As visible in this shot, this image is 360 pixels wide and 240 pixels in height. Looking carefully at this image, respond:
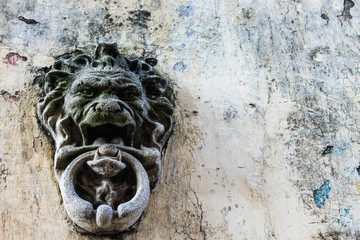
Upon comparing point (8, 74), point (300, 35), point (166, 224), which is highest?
Result: point (300, 35)

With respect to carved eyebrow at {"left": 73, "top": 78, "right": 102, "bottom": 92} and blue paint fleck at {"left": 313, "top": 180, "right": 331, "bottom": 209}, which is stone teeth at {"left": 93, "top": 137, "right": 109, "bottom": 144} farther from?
blue paint fleck at {"left": 313, "top": 180, "right": 331, "bottom": 209}

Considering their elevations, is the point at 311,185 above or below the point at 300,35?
below

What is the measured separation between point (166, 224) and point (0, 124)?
28.8 inches

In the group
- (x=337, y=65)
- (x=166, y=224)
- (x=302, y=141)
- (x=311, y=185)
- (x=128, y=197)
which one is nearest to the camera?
(x=128, y=197)

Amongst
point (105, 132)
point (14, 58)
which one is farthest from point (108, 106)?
point (14, 58)

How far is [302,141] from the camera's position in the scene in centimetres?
169

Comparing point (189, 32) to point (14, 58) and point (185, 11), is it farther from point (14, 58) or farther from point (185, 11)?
point (14, 58)

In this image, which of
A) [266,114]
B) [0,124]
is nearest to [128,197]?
[0,124]

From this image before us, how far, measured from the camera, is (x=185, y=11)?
7.04 feet

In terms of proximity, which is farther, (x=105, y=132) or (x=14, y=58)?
(x=14, y=58)

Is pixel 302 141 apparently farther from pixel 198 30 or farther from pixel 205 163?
pixel 198 30

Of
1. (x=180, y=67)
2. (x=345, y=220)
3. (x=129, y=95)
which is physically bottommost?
(x=345, y=220)

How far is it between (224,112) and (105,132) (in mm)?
560

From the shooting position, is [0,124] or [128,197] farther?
[0,124]
